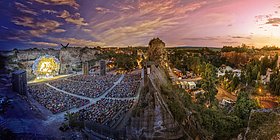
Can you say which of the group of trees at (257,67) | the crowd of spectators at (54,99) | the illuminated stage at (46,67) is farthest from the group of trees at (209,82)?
the illuminated stage at (46,67)

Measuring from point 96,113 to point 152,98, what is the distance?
1485 millimetres

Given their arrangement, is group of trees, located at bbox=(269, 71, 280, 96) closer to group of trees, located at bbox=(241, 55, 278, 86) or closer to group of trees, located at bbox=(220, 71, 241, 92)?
group of trees, located at bbox=(241, 55, 278, 86)

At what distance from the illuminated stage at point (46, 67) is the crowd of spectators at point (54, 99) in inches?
37.5

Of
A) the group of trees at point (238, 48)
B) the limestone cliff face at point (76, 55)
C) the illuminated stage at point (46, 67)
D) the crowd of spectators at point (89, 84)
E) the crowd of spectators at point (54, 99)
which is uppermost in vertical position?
the group of trees at point (238, 48)

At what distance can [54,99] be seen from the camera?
5438mm

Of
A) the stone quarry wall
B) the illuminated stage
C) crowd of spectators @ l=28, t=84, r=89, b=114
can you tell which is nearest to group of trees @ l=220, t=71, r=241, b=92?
the stone quarry wall

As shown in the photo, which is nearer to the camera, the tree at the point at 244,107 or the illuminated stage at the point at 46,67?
the tree at the point at 244,107

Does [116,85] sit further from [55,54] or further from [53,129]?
[55,54]

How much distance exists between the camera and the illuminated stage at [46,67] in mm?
6686

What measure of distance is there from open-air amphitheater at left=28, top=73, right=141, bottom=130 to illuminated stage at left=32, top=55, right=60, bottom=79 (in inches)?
27.6

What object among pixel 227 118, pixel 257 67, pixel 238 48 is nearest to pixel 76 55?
pixel 227 118

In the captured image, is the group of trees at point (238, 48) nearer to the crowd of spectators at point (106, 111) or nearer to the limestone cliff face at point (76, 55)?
the crowd of spectators at point (106, 111)

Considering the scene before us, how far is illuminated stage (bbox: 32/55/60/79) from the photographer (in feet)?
21.9

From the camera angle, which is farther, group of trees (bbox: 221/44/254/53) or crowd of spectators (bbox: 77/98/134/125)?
group of trees (bbox: 221/44/254/53)
